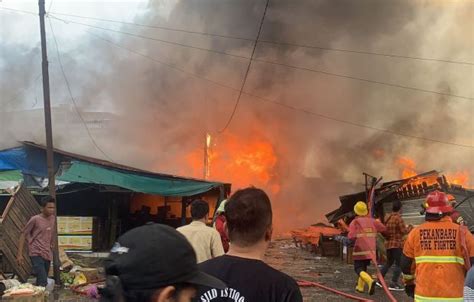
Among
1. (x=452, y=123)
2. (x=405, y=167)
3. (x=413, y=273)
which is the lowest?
(x=413, y=273)

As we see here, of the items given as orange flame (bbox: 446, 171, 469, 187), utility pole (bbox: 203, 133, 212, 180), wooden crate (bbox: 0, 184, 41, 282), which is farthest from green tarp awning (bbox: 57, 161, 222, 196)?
orange flame (bbox: 446, 171, 469, 187)

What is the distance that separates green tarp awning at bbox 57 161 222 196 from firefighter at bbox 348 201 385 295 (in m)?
5.11

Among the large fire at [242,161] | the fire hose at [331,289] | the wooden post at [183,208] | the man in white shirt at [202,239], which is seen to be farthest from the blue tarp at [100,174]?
the large fire at [242,161]

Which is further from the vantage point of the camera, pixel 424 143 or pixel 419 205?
pixel 424 143

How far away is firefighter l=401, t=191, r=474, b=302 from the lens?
135 inches

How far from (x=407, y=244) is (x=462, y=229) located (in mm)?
419

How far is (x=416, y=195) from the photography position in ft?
37.7

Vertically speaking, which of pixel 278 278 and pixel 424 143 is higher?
pixel 424 143

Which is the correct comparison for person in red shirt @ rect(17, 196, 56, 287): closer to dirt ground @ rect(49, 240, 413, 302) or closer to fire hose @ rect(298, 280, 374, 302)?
dirt ground @ rect(49, 240, 413, 302)

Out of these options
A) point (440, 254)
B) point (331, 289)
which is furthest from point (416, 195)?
point (440, 254)

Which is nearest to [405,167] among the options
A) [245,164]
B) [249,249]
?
[245,164]

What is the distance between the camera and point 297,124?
80.5 ft

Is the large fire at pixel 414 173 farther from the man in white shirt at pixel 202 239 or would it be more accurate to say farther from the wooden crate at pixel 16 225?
the man in white shirt at pixel 202 239

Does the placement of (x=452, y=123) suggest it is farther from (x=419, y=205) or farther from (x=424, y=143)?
(x=419, y=205)
